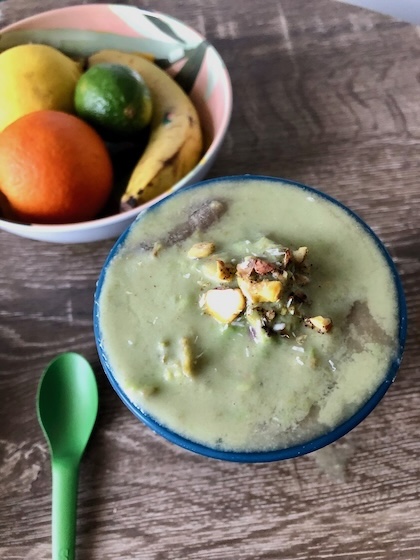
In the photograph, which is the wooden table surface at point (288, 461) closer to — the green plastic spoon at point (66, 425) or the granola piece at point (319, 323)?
the green plastic spoon at point (66, 425)

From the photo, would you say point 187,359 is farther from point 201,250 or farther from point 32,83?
point 32,83

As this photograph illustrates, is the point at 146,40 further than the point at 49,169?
Yes

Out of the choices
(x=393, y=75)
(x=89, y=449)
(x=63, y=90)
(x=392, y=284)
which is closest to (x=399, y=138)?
(x=393, y=75)

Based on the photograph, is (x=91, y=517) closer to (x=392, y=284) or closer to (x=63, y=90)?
(x=392, y=284)

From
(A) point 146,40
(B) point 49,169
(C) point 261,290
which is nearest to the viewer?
(C) point 261,290

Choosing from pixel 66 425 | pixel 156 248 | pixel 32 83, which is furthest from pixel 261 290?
pixel 32 83

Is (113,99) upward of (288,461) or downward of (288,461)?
upward
